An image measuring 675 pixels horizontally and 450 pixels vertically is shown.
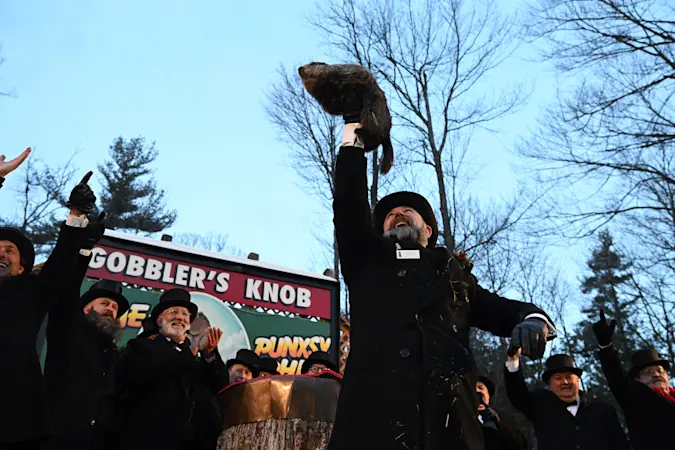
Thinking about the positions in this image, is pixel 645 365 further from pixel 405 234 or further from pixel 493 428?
pixel 405 234

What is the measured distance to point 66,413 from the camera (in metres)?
4.33

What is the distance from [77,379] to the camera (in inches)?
177

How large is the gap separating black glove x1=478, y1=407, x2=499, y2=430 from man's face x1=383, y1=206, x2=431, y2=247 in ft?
9.75

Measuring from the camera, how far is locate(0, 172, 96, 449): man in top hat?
11.7ft

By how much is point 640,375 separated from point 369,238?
4745 mm

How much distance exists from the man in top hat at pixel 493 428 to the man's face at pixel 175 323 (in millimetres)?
2516

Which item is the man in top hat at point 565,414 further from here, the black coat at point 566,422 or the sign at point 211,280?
the sign at point 211,280

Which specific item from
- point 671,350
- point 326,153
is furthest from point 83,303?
point 671,350

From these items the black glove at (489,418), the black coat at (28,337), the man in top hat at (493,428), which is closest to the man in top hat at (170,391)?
the black coat at (28,337)

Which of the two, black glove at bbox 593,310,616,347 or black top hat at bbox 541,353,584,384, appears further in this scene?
black top hat at bbox 541,353,584,384

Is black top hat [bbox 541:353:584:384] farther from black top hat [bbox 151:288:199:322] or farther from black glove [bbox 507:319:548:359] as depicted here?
black glove [bbox 507:319:548:359]

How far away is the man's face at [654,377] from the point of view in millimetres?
6180

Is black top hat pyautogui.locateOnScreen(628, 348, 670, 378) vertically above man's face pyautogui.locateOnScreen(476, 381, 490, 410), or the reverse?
black top hat pyautogui.locateOnScreen(628, 348, 670, 378)

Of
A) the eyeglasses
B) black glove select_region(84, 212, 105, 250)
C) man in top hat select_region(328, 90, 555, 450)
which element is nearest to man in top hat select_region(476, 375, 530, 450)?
the eyeglasses
